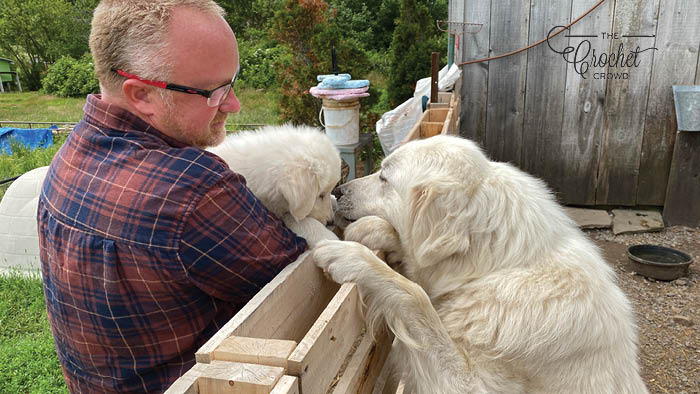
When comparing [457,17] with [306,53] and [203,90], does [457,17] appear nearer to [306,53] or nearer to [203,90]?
[306,53]

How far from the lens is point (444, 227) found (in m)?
1.99

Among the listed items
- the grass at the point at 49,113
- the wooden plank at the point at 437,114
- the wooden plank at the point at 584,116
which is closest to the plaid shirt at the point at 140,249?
the wooden plank at the point at 437,114

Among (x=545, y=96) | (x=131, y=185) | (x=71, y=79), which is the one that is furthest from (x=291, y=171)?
Result: (x=71, y=79)

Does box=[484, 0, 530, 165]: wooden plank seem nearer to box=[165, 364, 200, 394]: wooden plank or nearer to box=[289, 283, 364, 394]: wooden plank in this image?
box=[289, 283, 364, 394]: wooden plank

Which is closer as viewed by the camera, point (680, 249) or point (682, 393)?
point (682, 393)

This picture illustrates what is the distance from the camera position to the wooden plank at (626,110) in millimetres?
6145

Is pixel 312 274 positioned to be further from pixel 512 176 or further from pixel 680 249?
pixel 680 249

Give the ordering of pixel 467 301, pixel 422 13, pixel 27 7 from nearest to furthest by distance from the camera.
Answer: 1. pixel 467 301
2. pixel 422 13
3. pixel 27 7

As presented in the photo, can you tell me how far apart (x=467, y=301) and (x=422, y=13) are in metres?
11.1

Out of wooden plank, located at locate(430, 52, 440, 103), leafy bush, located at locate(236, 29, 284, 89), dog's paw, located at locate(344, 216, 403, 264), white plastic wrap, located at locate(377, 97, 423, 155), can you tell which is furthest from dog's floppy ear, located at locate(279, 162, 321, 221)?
leafy bush, located at locate(236, 29, 284, 89)

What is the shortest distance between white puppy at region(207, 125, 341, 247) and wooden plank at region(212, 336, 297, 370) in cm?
86

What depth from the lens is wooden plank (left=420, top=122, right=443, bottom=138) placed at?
410cm

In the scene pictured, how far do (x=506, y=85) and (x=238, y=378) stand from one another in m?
6.48

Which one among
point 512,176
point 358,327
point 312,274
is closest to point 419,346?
point 358,327
